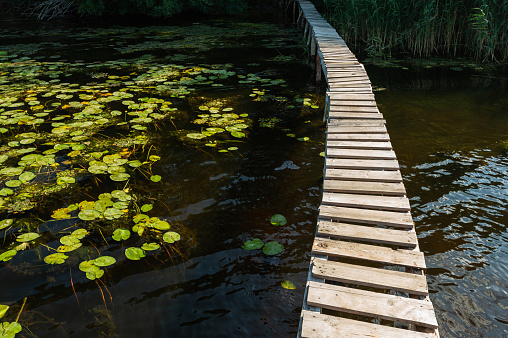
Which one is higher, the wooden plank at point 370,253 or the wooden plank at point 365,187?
the wooden plank at point 365,187

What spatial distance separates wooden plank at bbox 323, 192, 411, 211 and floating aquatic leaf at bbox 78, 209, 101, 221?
190cm

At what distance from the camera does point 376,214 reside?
242 cm

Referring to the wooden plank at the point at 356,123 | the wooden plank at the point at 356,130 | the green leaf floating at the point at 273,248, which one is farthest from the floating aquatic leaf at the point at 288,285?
the wooden plank at the point at 356,123

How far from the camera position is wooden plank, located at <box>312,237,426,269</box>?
2.02 m

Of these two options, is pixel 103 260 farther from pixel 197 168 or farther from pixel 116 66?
pixel 116 66

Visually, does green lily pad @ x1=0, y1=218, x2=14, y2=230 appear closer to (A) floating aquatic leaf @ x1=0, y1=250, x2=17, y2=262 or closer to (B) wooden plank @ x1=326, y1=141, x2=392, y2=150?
(A) floating aquatic leaf @ x1=0, y1=250, x2=17, y2=262

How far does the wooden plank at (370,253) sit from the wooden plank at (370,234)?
66 millimetres

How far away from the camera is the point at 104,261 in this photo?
2.47 m

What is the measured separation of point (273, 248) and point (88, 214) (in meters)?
1.59

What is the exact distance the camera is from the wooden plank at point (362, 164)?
2984 millimetres

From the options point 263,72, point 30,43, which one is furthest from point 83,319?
point 30,43

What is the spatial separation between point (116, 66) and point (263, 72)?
3.15 metres

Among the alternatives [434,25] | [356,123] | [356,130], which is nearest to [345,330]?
[356,130]

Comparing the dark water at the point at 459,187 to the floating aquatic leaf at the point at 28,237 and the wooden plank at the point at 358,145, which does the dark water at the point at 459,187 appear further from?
the floating aquatic leaf at the point at 28,237
